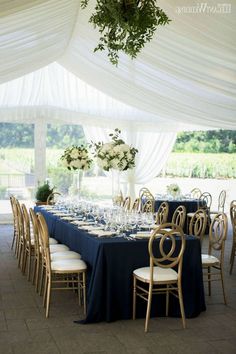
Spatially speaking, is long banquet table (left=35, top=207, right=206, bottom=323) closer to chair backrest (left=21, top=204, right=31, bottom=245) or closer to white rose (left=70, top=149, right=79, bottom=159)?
chair backrest (left=21, top=204, right=31, bottom=245)

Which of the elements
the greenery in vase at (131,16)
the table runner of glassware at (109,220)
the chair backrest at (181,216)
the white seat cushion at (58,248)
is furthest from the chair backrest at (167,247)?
the greenery in vase at (131,16)

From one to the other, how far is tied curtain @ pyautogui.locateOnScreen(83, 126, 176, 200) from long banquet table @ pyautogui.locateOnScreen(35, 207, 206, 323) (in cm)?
773

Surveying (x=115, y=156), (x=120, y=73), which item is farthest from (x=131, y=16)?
(x=120, y=73)

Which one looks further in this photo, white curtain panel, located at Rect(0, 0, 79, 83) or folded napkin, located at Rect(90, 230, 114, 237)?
folded napkin, located at Rect(90, 230, 114, 237)

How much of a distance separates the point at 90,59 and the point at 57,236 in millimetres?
2831

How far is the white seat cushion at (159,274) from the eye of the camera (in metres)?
5.26

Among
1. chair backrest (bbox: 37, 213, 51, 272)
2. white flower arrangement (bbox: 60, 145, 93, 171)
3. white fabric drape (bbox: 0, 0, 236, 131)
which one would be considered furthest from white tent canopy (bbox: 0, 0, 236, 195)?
chair backrest (bbox: 37, 213, 51, 272)

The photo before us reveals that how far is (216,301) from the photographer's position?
20.5 feet

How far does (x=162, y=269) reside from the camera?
18.0 ft

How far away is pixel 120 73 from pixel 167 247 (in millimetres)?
A: 3542

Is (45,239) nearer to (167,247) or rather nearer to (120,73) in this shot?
(167,247)

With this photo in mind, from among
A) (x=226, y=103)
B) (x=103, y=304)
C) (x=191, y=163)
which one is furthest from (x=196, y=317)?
(x=191, y=163)

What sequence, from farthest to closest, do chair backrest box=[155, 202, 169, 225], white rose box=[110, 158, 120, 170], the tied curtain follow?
the tied curtain, chair backrest box=[155, 202, 169, 225], white rose box=[110, 158, 120, 170]

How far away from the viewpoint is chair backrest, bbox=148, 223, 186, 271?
204 inches
